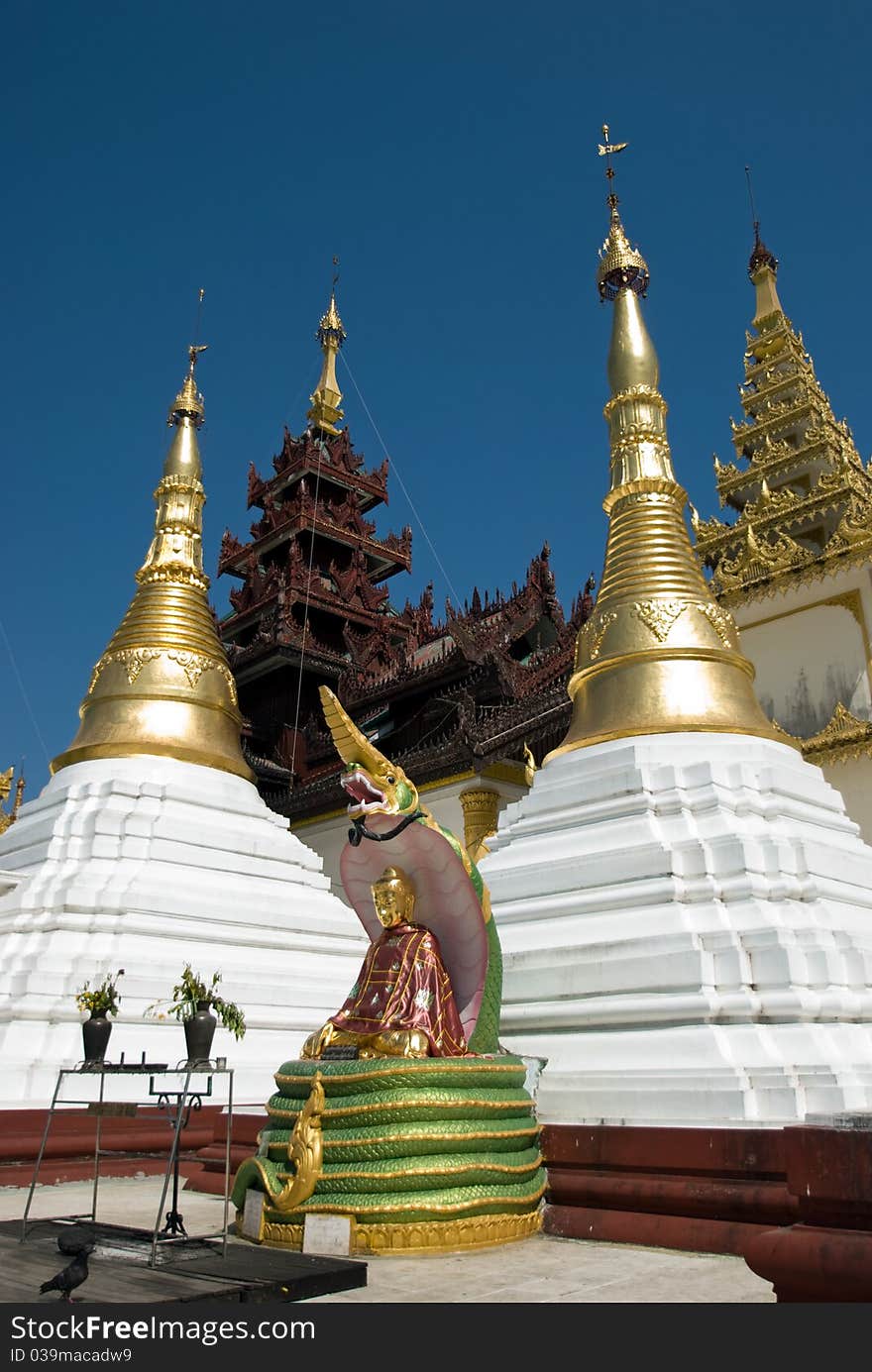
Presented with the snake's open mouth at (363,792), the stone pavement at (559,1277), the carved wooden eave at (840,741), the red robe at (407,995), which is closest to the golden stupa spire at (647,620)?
the red robe at (407,995)

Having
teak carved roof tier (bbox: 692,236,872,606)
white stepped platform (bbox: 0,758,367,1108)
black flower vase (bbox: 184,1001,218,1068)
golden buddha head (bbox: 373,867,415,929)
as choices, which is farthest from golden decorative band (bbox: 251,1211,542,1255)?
teak carved roof tier (bbox: 692,236,872,606)

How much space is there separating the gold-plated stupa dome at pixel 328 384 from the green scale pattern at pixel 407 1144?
2364 centimetres

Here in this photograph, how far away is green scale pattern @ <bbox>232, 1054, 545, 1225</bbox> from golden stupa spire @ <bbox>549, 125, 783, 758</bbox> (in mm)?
3901

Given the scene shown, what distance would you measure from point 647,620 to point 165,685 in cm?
536

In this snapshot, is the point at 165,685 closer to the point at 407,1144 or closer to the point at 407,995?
the point at 407,995

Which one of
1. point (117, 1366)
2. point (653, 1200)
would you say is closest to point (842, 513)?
point (653, 1200)

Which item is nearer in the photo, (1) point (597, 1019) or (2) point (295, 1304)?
(2) point (295, 1304)

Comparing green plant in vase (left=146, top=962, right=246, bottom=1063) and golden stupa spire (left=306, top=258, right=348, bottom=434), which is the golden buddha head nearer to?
green plant in vase (left=146, top=962, right=246, bottom=1063)

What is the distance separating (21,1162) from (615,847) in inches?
175

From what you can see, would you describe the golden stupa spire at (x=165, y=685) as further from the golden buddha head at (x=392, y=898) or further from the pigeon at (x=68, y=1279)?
the pigeon at (x=68, y=1279)

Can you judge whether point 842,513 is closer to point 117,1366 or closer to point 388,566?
point 388,566

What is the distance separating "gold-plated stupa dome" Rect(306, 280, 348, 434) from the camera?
27000 millimetres

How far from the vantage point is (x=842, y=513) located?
1588 cm

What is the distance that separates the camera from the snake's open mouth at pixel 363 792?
5.14m
